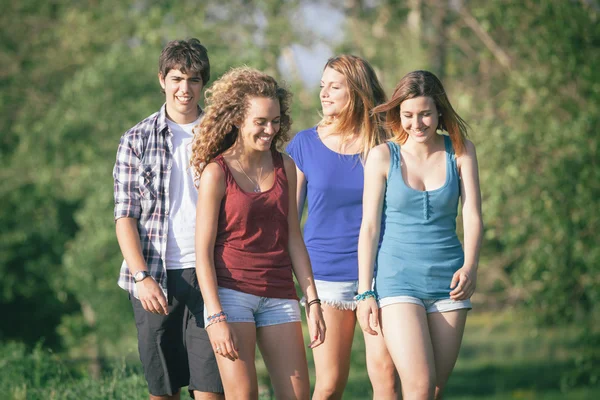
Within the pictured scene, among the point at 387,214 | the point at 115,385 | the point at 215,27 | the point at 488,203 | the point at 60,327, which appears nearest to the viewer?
the point at 387,214

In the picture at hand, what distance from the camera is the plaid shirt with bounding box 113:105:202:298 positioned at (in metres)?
4.26

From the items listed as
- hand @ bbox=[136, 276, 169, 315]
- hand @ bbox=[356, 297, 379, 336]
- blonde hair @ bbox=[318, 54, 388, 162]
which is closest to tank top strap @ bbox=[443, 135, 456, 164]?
blonde hair @ bbox=[318, 54, 388, 162]

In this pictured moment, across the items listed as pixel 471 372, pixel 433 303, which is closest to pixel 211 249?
pixel 433 303

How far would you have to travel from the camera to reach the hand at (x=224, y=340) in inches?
146

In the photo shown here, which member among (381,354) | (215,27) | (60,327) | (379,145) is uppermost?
(215,27)

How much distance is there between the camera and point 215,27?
16.2 meters

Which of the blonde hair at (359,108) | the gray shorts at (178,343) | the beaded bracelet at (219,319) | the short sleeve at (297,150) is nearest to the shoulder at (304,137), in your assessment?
the short sleeve at (297,150)

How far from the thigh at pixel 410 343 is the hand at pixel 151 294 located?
1050mm

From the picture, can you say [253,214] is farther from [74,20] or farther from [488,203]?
[74,20]

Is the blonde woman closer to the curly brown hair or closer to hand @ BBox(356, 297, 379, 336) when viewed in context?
hand @ BBox(356, 297, 379, 336)

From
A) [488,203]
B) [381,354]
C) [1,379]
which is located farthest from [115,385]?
[488,203]

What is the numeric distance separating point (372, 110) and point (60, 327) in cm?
1194

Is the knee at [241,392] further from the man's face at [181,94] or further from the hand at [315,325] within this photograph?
the man's face at [181,94]

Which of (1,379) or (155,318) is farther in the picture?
(1,379)
